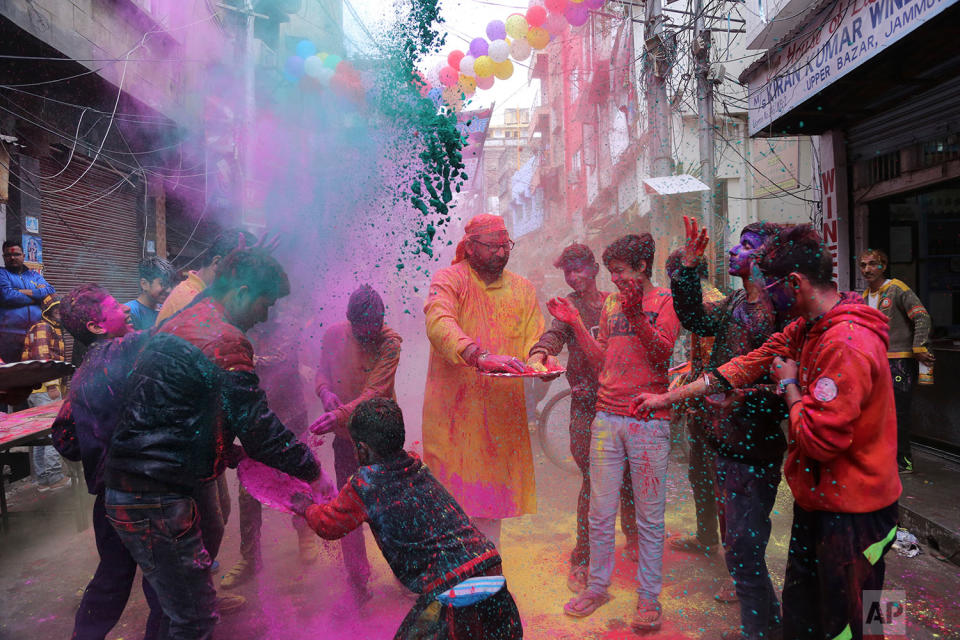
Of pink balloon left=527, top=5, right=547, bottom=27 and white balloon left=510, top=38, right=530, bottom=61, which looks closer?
pink balloon left=527, top=5, right=547, bottom=27

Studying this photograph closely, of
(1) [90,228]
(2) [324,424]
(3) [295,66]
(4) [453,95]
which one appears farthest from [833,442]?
(1) [90,228]

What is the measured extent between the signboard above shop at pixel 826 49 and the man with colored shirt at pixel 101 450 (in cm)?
614

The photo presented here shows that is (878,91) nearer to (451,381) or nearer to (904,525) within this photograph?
(904,525)

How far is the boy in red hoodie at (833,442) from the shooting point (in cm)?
214

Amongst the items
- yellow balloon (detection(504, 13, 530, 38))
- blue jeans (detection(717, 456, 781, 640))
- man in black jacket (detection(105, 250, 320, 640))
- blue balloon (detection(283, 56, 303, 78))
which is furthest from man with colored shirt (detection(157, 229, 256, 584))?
blue balloon (detection(283, 56, 303, 78))

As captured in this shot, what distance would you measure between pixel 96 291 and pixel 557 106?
29.3 m

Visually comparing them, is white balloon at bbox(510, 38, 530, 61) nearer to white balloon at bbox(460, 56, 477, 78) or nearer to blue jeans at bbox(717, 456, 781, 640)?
white balloon at bbox(460, 56, 477, 78)

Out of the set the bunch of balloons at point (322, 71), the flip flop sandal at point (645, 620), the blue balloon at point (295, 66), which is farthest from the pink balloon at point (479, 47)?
the flip flop sandal at point (645, 620)

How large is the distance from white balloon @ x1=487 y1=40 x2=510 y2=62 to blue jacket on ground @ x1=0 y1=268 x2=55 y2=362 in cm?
605

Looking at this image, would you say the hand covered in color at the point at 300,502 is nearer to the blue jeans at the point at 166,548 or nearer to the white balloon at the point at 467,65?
the blue jeans at the point at 166,548

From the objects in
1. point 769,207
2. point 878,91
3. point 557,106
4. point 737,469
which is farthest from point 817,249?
point 557,106

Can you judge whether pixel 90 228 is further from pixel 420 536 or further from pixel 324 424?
pixel 420 536

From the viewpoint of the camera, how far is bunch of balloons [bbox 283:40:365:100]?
809 cm

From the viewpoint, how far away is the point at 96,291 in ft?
11.3
